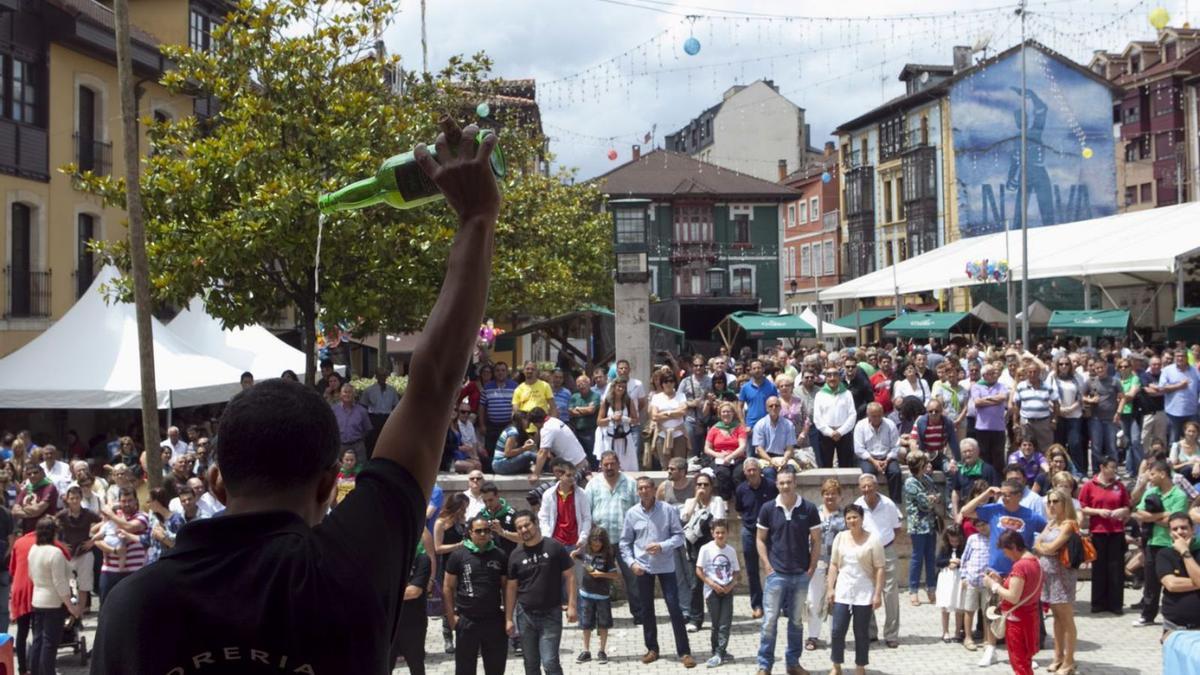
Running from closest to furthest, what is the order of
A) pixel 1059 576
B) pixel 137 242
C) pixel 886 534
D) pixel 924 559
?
pixel 1059 576
pixel 886 534
pixel 137 242
pixel 924 559

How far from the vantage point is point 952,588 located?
1322cm

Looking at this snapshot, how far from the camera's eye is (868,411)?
1594 centimetres

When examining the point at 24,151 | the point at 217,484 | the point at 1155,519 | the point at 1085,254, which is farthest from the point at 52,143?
the point at 217,484

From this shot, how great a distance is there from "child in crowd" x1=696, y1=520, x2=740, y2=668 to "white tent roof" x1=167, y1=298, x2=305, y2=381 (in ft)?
36.9

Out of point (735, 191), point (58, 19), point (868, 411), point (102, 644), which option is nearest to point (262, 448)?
point (102, 644)

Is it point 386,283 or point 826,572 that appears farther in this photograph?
point 386,283

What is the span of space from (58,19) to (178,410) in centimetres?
848

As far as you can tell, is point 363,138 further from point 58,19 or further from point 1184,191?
point 1184,191

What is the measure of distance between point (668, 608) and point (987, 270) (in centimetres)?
2258

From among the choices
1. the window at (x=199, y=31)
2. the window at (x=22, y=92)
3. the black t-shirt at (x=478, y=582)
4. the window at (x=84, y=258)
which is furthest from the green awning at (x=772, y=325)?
the black t-shirt at (x=478, y=582)

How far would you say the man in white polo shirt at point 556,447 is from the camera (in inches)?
602

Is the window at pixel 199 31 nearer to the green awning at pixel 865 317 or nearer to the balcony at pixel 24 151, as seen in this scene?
the balcony at pixel 24 151

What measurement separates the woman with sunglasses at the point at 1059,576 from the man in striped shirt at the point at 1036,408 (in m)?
3.70

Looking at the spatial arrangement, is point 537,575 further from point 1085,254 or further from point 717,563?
point 1085,254
